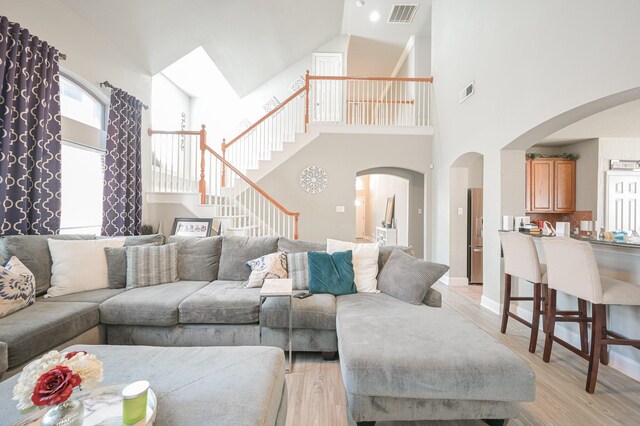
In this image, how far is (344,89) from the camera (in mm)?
6449

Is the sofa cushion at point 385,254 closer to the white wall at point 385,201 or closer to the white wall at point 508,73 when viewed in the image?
the white wall at point 508,73

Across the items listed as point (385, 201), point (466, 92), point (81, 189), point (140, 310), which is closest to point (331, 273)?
point (140, 310)

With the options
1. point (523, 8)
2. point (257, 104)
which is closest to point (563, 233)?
point (523, 8)

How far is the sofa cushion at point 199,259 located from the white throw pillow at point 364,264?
122 cm

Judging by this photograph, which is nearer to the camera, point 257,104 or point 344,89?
point 344,89

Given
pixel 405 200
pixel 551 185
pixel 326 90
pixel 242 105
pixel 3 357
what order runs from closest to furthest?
pixel 3 357 → pixel 551 185 → pixel 326 90 → pixel 242 105 → pixel 405 200

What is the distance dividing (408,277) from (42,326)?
2607 millimetres

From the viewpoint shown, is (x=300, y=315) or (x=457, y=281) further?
(x=457, y=281)

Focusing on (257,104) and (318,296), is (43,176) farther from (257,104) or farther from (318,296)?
(257,104)

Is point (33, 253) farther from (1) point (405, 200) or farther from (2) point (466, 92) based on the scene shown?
(1) point (405, 200)

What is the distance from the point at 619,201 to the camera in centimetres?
463

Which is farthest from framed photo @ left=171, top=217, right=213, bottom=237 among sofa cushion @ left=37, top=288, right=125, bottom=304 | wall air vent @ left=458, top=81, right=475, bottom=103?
wall air vent @ left=458, top=81, right=475, bottom=103

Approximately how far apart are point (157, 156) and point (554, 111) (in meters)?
5.51

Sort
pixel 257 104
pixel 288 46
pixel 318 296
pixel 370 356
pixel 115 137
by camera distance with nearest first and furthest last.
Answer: pixel 370 356
pixel 318 296
pixel 115 137
pixel 288 46
pixel 257 104
